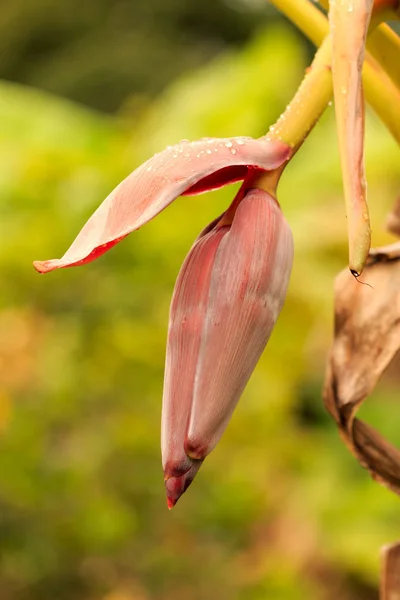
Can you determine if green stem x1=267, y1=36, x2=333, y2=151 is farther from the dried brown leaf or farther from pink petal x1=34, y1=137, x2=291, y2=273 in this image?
the dried brown leaf

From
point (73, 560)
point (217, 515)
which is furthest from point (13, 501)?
point (217, 515)

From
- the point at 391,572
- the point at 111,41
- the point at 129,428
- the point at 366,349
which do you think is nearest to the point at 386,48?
the point at 366,349

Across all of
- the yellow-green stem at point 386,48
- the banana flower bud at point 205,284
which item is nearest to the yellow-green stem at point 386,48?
the yellow-green stem at point 386,48

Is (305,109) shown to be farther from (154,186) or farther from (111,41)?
(111,41)

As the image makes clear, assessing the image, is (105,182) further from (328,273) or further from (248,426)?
(328,273)

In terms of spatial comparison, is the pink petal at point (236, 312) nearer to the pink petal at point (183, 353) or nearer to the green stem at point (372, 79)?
the pink petal at point (183, 353)

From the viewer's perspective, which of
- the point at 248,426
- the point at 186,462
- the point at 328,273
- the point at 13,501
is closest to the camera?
the point at 186,462
